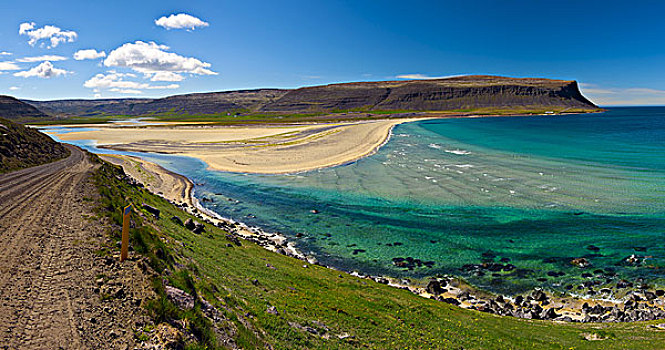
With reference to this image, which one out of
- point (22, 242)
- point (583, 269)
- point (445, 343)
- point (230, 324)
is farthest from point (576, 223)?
point (22, 242)

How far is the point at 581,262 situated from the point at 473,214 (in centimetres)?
950

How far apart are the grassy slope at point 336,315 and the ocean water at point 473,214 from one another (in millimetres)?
4854

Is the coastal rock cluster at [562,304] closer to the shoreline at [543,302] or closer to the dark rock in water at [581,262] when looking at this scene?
the shoreline at [543,302]

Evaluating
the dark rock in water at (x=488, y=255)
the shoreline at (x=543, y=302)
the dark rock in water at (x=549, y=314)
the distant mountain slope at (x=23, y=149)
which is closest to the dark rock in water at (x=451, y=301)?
the shoreline at (x=543, y=302)

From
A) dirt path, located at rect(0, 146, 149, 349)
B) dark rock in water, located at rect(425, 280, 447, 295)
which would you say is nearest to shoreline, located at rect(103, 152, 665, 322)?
dark rock in water, located at rect(425, 280, 447, 295)

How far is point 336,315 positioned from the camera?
1209cm

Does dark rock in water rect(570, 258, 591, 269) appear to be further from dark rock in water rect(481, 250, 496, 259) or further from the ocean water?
dark rock in water rect(481, 250, 496, 259)

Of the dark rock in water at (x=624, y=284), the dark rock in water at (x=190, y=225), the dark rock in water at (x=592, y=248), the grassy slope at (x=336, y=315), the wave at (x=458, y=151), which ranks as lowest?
the dark rock in water at (x=624, y=284)

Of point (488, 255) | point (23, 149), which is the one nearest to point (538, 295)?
point (488, 255)

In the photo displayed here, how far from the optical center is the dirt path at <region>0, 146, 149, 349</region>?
282 inches

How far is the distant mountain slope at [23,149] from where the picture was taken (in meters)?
27.5

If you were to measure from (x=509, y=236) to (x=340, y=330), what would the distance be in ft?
61.2

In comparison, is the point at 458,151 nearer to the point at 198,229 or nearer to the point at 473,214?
the point at 473,214

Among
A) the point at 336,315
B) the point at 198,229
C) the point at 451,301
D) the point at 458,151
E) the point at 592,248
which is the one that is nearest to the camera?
the point at 336,315
